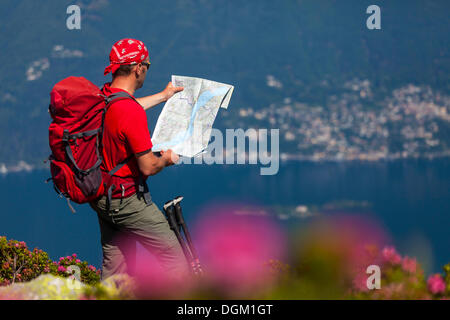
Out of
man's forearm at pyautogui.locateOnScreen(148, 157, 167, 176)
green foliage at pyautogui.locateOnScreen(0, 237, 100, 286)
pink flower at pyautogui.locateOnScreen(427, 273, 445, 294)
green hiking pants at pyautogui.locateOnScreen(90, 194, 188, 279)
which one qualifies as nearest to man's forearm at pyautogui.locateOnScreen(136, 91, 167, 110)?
man's forearm at pyautogui.locateOnScreen(148, 157, 167, 176)

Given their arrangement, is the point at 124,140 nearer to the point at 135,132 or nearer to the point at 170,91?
the point at 135,132

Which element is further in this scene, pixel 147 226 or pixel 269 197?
pixel 269 197

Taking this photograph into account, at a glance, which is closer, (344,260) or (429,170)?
(344,260)

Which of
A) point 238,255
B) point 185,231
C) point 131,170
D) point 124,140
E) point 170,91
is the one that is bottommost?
point 238,255

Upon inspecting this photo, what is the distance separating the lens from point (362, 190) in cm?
15125

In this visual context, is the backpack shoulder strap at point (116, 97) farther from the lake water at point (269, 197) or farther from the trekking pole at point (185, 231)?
the lake water at point (269, 197)

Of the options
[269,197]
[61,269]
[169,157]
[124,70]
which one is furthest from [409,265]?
[269,197]

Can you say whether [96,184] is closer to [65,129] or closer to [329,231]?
[65,129]

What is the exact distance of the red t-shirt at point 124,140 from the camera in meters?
3.49

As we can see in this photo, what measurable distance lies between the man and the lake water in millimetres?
75809

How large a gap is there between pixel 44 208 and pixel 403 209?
3471 inches

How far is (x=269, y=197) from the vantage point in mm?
156500

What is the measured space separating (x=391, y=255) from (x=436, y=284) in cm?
34
